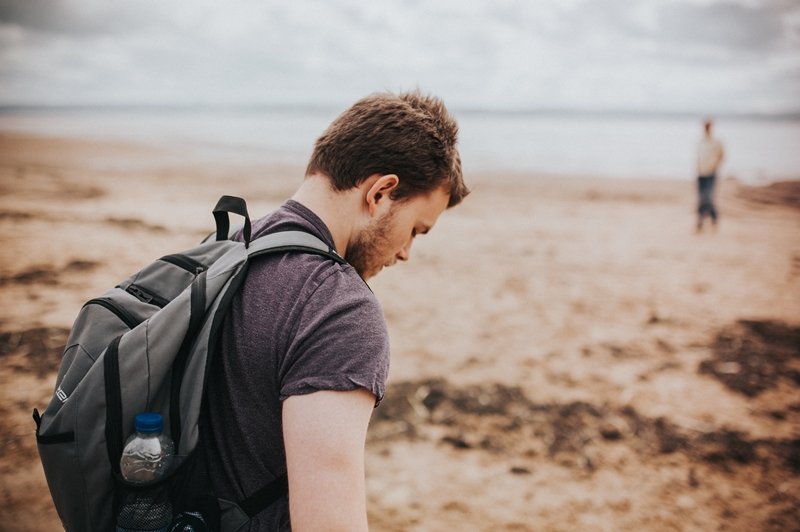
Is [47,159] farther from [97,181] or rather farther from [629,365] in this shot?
[629,365]

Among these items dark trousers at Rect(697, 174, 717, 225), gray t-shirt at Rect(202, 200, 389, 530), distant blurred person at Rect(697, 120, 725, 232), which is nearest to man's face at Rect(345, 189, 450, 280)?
gray t-shirt at Rect(202, 200, 389, 530)

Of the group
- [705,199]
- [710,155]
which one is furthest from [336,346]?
[705,199]

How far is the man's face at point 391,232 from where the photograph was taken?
64.6 inches

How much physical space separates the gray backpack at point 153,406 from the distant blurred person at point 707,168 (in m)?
13.6

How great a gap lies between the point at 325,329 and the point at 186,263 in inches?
25.9

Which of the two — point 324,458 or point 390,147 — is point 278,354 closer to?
point 324,458

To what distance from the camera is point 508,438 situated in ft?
15.2

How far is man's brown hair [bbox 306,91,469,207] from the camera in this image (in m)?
1.59

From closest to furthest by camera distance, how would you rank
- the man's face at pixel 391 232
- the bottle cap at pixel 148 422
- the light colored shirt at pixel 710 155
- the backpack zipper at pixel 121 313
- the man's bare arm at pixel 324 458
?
1. the man's bare arm at pixel 324 458
2. the bottle cap at pixel 148 422
3. the backpack zipper at pixel 121 313
4. the man's face at pixel 391 232
5. the light colored shirt at pixel 710 155

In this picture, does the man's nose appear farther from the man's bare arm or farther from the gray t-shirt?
the man's bare arm

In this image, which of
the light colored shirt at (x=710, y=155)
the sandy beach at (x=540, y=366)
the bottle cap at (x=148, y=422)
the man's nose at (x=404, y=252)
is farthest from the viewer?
the light colored shirt at (x=710, y=155)

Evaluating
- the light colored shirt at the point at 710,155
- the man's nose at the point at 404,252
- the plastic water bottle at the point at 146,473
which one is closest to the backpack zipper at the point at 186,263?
the plastic water bottle at the point at 146,473

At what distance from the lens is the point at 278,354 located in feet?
4.23

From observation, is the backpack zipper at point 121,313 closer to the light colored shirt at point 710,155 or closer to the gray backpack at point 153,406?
the gray backpack at point 153,406
